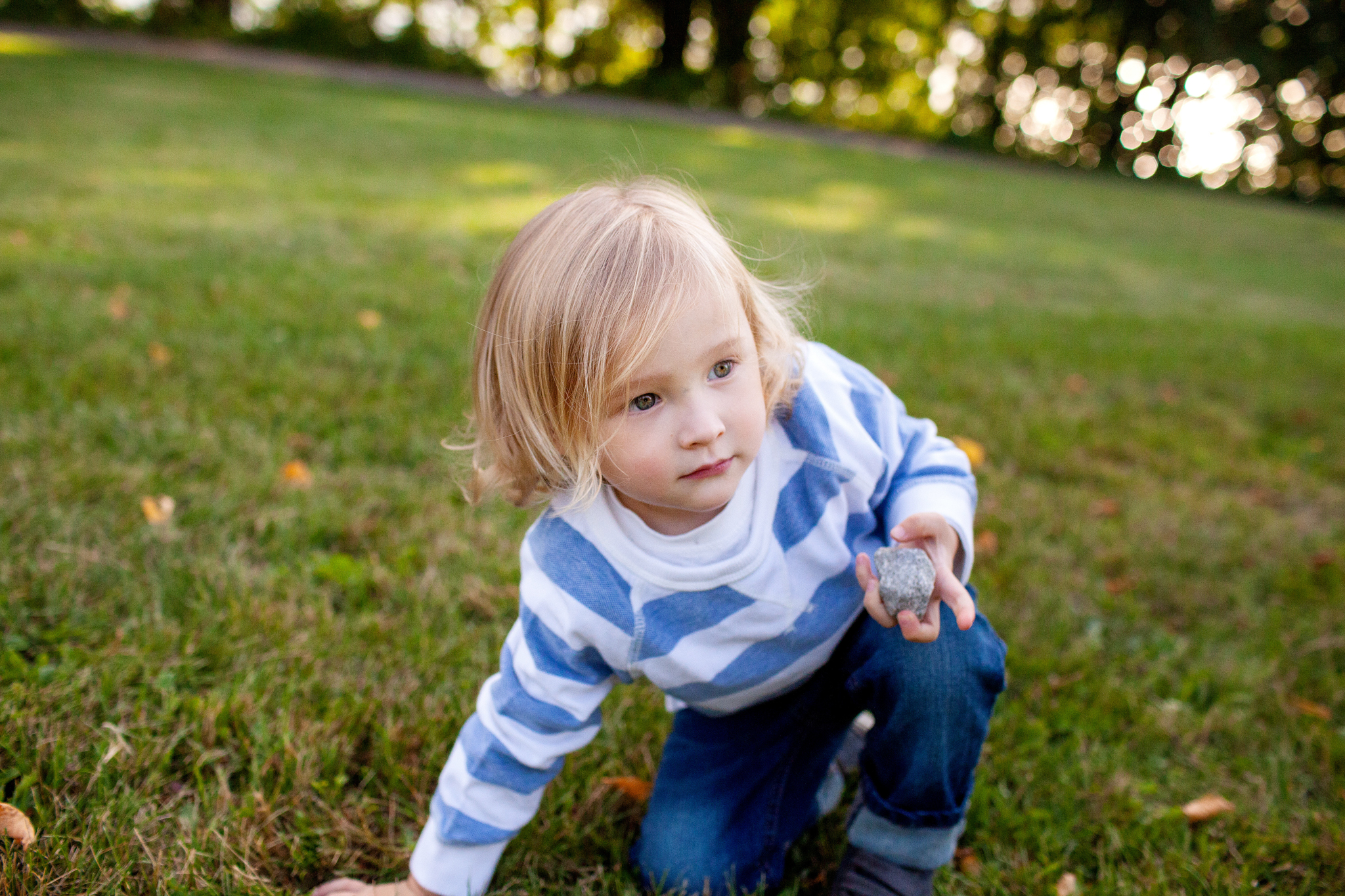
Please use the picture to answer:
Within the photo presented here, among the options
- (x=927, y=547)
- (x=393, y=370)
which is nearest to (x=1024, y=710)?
(x=927, y=547)

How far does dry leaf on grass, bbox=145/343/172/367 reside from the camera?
314 centimetres

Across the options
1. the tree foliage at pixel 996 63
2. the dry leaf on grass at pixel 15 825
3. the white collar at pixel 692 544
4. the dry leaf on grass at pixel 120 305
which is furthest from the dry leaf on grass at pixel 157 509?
the tree foliage at pixel 996 63

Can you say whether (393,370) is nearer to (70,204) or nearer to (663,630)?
(663,630)

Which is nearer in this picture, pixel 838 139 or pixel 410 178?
pixel 410 178

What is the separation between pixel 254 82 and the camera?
14211 millimetres

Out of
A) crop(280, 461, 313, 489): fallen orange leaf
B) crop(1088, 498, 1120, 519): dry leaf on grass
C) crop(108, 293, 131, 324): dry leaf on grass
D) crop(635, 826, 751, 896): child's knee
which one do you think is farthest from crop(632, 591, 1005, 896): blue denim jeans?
crop(108, 293, 131, 324): dry leaf on grass

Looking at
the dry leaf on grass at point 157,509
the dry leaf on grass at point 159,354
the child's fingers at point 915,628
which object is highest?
the child's fingers at point 915,628

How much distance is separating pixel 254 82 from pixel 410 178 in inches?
Result: 326

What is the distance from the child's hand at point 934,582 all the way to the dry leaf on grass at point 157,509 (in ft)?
5.69

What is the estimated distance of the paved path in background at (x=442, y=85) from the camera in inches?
662

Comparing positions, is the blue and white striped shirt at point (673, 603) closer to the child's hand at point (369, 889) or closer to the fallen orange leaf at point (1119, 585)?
the child's hand at point (369, 889)

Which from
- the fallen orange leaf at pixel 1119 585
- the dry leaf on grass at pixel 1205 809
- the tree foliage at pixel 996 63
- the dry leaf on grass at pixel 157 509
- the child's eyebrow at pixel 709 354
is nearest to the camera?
the child's eyebrow at pixel 709 354

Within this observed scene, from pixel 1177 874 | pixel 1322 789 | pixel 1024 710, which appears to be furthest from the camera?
pixel 1024 710

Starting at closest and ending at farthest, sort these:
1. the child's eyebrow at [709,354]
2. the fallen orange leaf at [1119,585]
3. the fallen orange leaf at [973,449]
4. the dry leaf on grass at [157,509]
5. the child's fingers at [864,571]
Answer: the child's eyebrow at [709,354] → the child's fingers at [864,571] → the dry leaf on grass at [157,509] → the fallen orange leaf at [1119,585] → the fallen orange leaf at [973,449]
